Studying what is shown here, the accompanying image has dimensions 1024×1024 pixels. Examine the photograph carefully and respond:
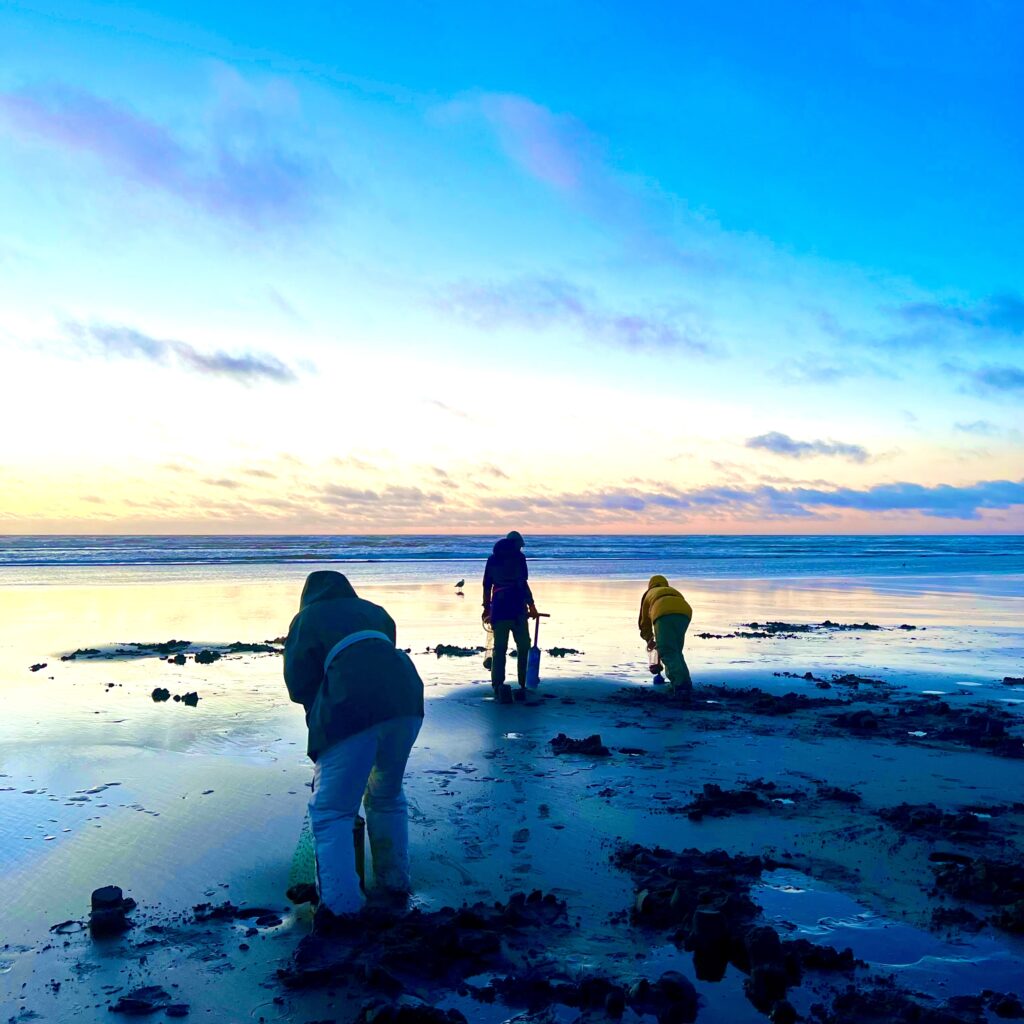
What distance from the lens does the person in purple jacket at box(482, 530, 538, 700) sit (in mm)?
11555

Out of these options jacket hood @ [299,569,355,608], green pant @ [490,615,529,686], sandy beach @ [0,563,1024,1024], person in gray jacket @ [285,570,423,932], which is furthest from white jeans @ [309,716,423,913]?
green pant @ [490,615,529,686]

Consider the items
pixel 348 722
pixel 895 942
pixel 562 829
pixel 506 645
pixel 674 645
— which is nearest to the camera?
pixel 895 942

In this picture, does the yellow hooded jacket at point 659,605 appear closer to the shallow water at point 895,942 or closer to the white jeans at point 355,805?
the shallow water at point 895,942

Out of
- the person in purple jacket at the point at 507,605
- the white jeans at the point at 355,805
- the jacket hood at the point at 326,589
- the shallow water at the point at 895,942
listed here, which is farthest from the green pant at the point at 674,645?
the jacket hood at the point at 326,589

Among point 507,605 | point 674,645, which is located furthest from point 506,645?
point 674,645

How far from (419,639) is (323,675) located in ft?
38.4

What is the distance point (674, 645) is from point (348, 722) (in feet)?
24.4

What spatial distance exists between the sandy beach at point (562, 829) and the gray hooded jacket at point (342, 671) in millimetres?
1095

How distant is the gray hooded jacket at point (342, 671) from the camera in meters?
4.86

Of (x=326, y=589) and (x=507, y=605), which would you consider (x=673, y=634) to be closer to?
(x=507, y=605)

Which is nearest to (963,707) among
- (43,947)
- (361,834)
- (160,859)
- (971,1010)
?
(971,1010)

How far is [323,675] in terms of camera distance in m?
5.04

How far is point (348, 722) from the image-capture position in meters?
4.85

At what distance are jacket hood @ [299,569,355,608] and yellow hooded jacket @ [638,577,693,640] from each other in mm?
6994
